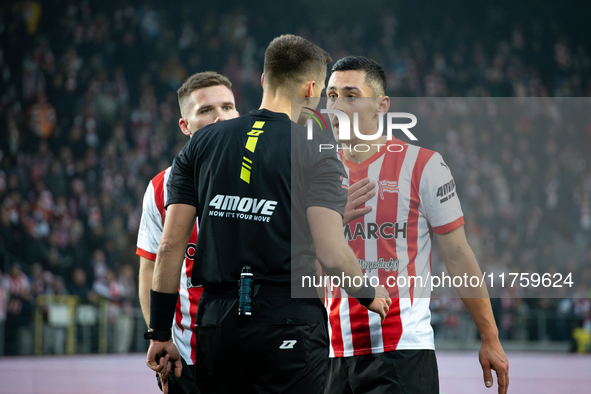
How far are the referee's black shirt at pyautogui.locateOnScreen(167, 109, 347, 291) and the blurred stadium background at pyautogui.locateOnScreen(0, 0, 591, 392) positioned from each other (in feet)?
18.9

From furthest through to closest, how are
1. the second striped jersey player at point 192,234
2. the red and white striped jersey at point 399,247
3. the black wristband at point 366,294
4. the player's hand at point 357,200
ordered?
1. the second striped jersey player at point 192,234
2. the red and white striped jersey at point 399,247
3. the player's hand at point 357,200
4. the black wristband at point 366,294

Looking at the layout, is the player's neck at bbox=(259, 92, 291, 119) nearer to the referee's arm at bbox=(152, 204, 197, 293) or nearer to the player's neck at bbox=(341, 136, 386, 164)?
the referee's arm at bbox=(152, 204, 197, 293)

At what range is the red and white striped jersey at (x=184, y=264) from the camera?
333 centimetres

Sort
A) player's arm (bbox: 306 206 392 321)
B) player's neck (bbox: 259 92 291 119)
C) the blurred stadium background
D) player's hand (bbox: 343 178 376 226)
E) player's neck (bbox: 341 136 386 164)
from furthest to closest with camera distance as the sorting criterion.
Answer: the blurred stadium background, player's neck (bbox: 341 136 386 164), player's hand (bbox: 343 178 376 226), player's neck (bbox: 259 92 291 119), player's arm (bbox: 306 206 392 321)

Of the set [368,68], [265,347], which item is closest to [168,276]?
[265,347]

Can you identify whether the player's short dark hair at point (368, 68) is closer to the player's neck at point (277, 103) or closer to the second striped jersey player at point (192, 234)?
the second striped jersey player at point (192, 234)

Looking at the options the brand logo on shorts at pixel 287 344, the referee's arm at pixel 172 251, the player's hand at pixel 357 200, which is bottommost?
the brand logo on shorts at pixel 287 344

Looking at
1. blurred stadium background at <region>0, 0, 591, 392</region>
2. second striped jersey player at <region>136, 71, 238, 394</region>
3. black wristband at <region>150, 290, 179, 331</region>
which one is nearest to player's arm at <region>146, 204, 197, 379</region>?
black wristband at <region>150, 290, 179, 331</region>

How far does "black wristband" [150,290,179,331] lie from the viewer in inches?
100.0

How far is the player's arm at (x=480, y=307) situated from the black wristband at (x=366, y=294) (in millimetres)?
738

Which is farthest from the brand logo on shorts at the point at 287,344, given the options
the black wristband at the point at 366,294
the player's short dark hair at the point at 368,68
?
the player's short dark hair at the point at 368,68

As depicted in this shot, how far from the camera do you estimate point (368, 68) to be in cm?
360

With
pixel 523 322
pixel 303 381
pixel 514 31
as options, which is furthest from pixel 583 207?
pixel 303 381

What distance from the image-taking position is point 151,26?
19078mm
